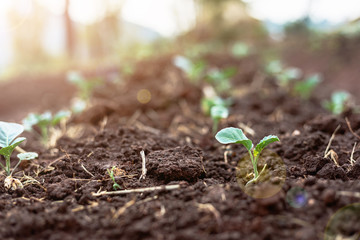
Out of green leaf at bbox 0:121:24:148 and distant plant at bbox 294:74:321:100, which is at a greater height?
distant plant at bbox 294:74:321:100

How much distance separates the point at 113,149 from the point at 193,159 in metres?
0.56

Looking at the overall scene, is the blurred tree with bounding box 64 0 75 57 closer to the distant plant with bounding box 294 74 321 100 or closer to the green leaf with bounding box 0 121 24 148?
the distant plant with bounding box 294 74 321 100

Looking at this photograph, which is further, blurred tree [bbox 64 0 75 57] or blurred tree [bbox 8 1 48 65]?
blurred tree [bbox 8 1 48 65]

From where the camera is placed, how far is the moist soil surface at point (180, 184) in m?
1.14

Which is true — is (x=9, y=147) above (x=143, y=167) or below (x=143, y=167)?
above

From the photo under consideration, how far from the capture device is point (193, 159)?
171 cm

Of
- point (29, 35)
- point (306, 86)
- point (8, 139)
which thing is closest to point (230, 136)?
point (8, 139)

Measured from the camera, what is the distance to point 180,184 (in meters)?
1.45

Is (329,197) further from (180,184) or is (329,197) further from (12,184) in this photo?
(12,184)

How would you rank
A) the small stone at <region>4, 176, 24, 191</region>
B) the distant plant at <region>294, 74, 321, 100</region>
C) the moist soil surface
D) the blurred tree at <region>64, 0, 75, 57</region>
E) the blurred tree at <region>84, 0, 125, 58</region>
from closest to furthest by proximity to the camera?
the moist soil surface
the small stone at <region>4, 176, 24, 191</region>
the distant plant at <region>294, 74, 321, 100</region>
the blurred tree at <region>64, 0, 75, 57</region>
the blurred tree at <region>84, 0, 125, 58</region>

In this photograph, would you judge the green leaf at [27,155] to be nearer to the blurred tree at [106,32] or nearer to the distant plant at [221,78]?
the distant plant at [221,78]

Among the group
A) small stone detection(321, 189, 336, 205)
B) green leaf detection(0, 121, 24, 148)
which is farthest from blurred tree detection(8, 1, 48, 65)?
small stone detection(321, 189, 336, 205)

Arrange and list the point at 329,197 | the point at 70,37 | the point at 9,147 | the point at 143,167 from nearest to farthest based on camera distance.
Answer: the point at 329,197
the point at 9,147
the point at 143,167
the point at 70,37

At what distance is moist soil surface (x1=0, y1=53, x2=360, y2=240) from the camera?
1.14m
